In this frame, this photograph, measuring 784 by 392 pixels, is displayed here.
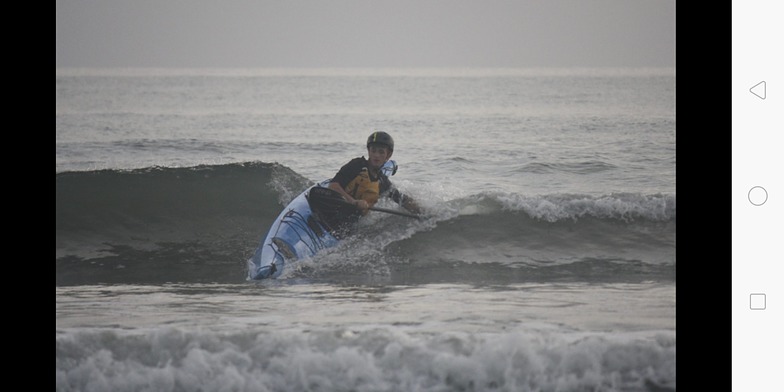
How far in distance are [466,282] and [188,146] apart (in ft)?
6.59

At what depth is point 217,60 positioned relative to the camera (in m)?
4.86

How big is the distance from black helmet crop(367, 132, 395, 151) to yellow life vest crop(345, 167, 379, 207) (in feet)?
0.61

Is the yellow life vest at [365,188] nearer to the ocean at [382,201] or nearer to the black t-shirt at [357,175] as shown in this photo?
the black t-shirt at [357,175]

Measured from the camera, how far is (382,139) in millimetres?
4680

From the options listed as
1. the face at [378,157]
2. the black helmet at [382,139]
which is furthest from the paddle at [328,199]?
the black helmet at [382,139]

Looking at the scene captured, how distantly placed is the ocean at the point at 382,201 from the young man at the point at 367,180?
0.07m

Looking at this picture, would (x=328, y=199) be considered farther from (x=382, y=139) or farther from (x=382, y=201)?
(x=382, y=139)

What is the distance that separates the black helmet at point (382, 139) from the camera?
4672 millimetres

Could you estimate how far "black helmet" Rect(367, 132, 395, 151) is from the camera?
184 inches

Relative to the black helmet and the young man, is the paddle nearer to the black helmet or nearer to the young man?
the young man

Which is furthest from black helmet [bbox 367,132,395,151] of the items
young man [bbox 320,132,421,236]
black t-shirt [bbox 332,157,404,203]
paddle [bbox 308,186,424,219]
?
paddle [bbox 308,186,424,219]
